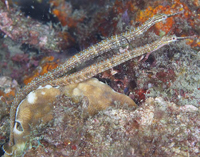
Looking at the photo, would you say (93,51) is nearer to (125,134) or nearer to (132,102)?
(132,102)

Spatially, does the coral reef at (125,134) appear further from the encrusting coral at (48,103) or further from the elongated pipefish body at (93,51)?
the elongated pipefish body at (93,51)

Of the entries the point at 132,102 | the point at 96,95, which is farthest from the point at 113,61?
the point at 132,102

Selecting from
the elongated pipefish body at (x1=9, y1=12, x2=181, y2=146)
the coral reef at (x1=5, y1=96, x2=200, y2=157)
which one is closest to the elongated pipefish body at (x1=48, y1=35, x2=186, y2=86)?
the elongated pipefish body at (x1=9, y1=12, x2=181, y2=146)

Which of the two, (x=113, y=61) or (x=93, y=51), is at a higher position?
(x=93, y=51)

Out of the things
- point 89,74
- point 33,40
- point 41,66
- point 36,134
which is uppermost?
point 33,40

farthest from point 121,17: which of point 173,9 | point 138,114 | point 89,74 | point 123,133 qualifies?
point 123,133

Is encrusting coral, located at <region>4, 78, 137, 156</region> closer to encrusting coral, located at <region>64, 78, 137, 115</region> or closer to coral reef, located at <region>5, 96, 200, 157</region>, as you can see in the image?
encrusting coral, located at <region>64, 78, 137, 115</region>

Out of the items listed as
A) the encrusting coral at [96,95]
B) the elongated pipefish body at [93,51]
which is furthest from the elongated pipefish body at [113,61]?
the elongated pipefish body at [93,51]

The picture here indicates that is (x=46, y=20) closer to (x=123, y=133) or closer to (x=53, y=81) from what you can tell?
(x=53, y=81)
